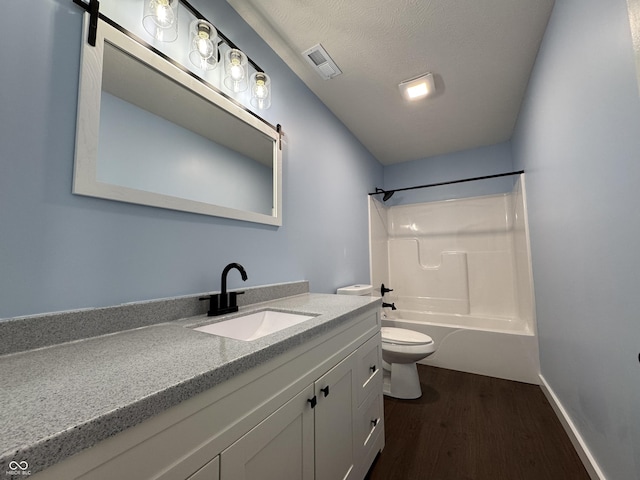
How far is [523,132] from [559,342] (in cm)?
172

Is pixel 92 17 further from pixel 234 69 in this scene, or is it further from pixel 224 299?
pixel 224 299

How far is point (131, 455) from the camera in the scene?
43cm

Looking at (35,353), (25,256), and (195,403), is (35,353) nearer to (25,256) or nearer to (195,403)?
(25,256)

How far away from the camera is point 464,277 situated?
3.09 meters

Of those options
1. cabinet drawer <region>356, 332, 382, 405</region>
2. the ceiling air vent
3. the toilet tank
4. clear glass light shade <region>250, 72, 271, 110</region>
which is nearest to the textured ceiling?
the ceiling air vent

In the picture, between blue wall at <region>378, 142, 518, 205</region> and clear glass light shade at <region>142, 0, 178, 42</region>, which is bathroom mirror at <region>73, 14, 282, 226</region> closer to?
clear glass light shade at <region>142, 0, 178, 42</region>

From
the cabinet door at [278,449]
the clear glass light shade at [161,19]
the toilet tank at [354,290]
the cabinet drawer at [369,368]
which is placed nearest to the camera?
the cabinet door at [278,449]

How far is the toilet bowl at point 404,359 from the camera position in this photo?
1968 mm

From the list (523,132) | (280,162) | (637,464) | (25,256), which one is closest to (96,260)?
(25,256)

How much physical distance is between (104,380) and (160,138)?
911mm

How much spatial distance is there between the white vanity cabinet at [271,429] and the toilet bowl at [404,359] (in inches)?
27.8

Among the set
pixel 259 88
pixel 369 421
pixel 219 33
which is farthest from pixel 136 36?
pixel 369 421

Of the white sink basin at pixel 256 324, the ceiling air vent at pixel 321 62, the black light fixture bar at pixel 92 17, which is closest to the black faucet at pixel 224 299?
the white sink basin at pixel 256 324

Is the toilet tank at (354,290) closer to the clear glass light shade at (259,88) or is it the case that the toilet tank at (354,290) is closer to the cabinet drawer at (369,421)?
the cabinet drawer at (369,421)
